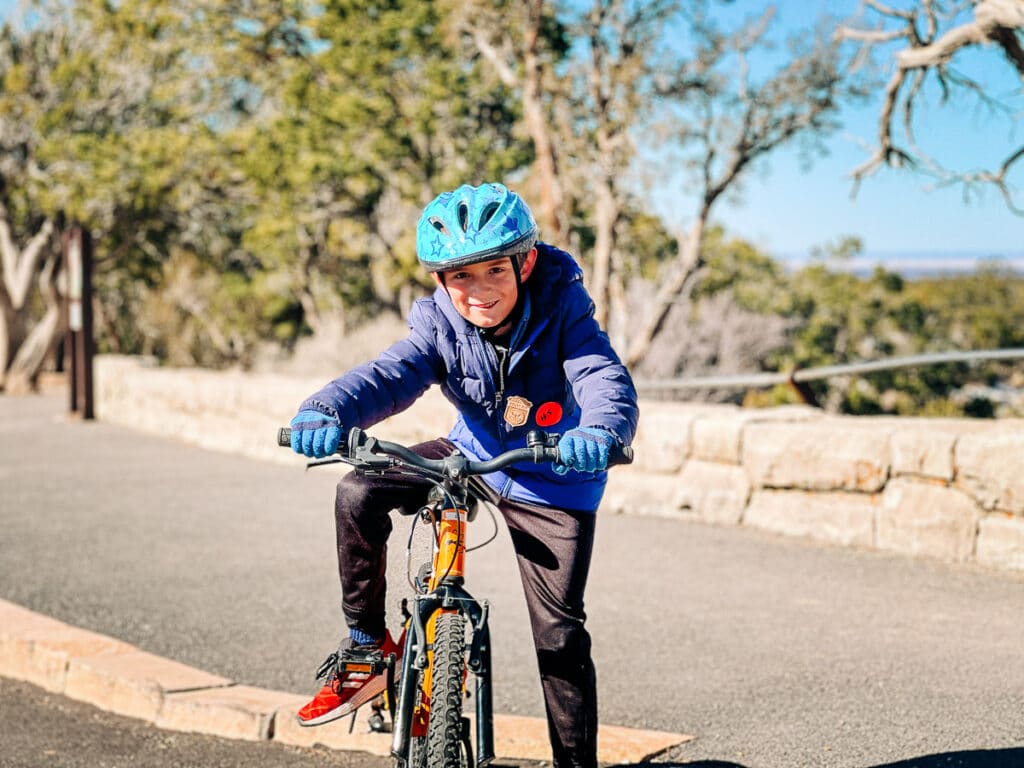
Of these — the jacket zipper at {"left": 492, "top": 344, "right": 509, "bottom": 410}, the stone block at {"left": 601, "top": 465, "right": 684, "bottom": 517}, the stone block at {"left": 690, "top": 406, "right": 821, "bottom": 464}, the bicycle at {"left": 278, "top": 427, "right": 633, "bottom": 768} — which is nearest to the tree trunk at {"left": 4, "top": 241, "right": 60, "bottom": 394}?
the stone block at {"left": 601, "top": 465, "right": 684, "bottom": 517}

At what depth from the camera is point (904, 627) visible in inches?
211

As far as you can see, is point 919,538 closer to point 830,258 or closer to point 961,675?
point 961,675

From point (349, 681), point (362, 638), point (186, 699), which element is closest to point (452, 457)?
point (362, 638)

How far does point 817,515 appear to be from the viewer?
7094mm

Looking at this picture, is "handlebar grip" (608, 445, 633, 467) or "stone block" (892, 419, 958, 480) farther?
"stone block" (892, 419, 958, 480)

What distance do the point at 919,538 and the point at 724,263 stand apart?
732 inches

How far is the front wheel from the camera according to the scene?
2750 millimetres

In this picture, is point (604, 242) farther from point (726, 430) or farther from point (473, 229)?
point (473, 229)

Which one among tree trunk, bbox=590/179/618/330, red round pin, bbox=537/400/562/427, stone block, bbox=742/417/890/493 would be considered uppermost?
tree trunk, bbox=590/179/618/330

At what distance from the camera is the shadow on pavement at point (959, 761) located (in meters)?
3.61

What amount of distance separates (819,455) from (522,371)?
4118 mm

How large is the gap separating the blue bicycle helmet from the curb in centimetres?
165

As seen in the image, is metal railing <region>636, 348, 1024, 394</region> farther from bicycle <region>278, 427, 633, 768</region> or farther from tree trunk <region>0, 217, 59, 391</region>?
tree trunk <region>0, 217, 59, 391</region>

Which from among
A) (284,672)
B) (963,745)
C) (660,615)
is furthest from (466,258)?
(660,615)
